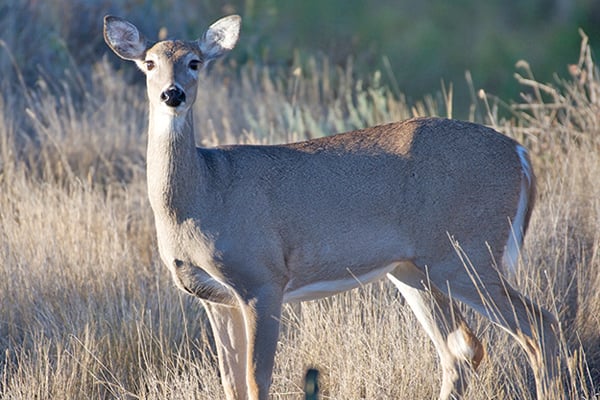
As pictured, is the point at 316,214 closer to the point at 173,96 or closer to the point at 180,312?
the point at 173,96

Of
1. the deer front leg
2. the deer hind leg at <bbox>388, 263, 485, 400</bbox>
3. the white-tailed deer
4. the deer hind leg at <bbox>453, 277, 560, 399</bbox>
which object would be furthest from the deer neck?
the deer hind leg at <bbox>453, 277, 560, 399</bbox>

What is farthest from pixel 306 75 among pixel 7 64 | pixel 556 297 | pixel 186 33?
pixel 556 297

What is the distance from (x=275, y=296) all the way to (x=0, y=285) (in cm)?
231

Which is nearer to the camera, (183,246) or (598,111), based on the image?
(183,246)

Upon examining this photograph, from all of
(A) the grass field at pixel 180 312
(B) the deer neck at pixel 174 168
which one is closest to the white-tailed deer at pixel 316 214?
(B) the deer neck at pixel 174 168

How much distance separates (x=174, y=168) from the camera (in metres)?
5.72

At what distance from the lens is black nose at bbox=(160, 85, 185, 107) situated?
548cm

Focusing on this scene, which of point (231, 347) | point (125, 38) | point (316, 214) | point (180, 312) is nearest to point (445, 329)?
point (316, 214)

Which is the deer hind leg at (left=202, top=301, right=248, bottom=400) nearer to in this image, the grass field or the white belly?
the grass field

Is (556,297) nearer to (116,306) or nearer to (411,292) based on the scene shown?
(411,292)

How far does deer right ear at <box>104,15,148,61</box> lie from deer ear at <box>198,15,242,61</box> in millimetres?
317

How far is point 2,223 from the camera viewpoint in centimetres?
800

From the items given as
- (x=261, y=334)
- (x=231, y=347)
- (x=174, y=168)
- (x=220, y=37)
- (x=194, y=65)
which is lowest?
(x=231, y=347)

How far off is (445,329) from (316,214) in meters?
1.04
